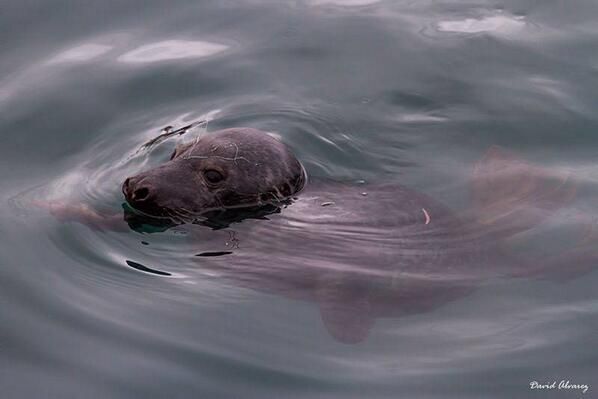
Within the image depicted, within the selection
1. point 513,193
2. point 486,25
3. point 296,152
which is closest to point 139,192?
point 296,152

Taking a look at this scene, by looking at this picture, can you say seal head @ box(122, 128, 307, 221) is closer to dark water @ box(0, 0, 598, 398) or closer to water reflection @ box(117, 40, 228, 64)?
dark water @ box(0, 0, 598, 398)

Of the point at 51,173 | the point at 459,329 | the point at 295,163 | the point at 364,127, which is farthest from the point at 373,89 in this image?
the point at 459,329

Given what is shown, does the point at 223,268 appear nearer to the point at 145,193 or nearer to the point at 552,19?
the point at 145,193

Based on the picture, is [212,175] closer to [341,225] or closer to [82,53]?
[341,225]

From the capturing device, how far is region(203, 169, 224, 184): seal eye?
681 cm

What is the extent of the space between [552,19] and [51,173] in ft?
16.0

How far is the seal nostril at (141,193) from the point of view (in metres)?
6.48

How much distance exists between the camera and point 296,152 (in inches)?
301

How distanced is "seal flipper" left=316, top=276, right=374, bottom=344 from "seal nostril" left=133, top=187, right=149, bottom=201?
1.31m

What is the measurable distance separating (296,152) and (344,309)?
87.9 inches

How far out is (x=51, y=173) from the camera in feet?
23.2

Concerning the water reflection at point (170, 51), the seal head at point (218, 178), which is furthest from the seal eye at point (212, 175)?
the water reflection at point (170, 51)

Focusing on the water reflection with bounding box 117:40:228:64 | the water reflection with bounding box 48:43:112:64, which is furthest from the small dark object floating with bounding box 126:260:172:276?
the water reflection with bounding box 48:43:112:64
